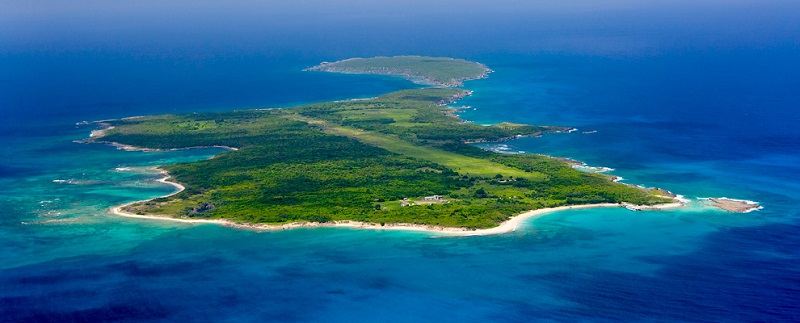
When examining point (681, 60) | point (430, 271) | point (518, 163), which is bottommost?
point (430, 271)

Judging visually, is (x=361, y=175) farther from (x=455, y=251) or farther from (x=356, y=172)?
(x=455, y=251)

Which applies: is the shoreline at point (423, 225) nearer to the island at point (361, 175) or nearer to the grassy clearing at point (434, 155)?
the island at point (361, 175)

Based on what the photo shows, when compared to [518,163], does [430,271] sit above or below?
below

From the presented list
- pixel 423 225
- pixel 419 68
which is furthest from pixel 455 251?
pixel 419 68

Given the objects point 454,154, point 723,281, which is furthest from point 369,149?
point 723,281

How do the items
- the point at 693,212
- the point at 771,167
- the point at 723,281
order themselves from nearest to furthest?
the point at 723,281
the point at 693,212
the point at 771,167

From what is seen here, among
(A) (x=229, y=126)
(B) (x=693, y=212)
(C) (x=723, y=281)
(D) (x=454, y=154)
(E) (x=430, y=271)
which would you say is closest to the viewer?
(C) (x=723, y=281)

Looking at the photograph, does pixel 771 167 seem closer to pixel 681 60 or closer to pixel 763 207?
pixel 763 207

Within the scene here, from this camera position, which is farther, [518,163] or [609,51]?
[609,51]
